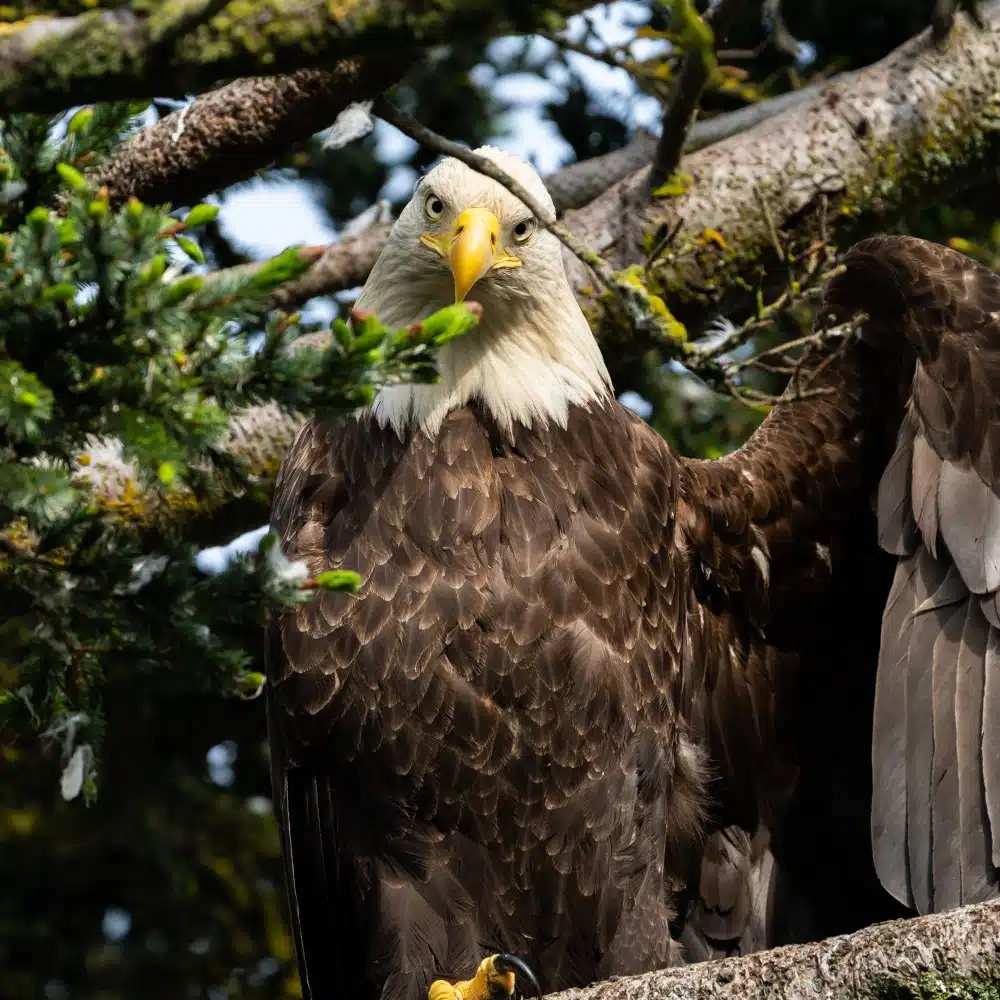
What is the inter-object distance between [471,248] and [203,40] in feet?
5.92

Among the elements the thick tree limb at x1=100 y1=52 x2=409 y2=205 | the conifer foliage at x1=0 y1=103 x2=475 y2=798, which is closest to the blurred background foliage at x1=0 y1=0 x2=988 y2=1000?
the thick tree limb at x1=100 y1=52 x2=409 y2=205

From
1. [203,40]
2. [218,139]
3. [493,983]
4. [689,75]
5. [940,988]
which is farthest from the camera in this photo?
[218,139]

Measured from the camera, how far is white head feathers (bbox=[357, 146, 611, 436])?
414 cm

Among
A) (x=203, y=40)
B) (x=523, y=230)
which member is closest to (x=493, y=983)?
(x=523, y=230)

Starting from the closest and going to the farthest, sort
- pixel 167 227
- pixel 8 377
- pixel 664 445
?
pixel 8 377 → pixel 167 227 → pixel 664 445

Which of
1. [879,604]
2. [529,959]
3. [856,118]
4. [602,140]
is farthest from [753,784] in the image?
[602,140]

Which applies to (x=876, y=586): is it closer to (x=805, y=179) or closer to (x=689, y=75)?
(x=805, y=179)

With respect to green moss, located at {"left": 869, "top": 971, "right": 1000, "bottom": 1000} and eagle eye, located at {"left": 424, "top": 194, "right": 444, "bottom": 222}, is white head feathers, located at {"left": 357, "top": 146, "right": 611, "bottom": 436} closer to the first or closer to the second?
eagle eye, located at {"left": 424, "top": 194, "right": 444, "bottom": 222}

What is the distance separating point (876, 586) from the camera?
15.1ft

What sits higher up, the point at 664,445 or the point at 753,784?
the point at 664,445

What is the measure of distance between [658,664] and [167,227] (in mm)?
2321

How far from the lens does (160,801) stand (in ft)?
17.6

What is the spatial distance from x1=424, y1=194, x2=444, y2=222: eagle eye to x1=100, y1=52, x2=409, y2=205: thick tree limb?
400mm

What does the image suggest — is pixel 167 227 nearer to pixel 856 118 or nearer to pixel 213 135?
pixel 213 135
